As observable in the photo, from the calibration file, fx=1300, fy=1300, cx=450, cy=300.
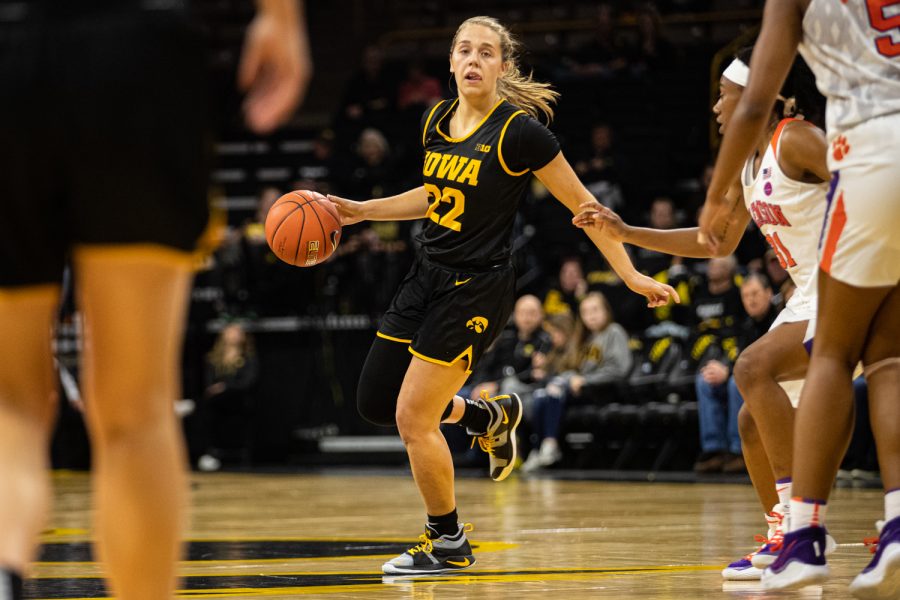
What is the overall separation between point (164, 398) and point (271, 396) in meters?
10.8

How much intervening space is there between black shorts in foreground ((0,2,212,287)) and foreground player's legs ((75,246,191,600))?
0.06 metres

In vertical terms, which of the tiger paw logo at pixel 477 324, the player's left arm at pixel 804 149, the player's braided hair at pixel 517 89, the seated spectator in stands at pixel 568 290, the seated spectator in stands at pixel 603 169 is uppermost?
the player's braided hair at pixel 517 89

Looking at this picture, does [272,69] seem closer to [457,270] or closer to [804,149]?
[804,149]

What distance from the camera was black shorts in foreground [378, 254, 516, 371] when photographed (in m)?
4.78

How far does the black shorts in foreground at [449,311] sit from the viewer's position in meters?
4.78

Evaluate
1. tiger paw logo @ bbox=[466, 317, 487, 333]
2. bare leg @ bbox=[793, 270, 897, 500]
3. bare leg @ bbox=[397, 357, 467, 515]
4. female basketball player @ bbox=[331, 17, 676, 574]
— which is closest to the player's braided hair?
female basketball player @ bbox=[331, 17, 676, 574]

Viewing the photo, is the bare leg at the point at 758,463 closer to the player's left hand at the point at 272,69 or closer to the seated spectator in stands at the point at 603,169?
the player's left hand at the point at 272,69

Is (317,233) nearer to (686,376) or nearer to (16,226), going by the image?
(16,226)

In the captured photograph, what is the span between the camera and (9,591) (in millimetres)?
2039

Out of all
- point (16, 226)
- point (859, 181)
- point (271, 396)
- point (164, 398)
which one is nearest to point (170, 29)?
point (16, 226)

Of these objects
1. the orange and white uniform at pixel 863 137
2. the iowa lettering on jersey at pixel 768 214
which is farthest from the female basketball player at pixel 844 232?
the iowa lettering on jersey at pixel 768 214

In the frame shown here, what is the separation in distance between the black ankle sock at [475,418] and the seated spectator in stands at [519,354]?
18.6 feet

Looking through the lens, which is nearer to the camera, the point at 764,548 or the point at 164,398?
the point at 164,398

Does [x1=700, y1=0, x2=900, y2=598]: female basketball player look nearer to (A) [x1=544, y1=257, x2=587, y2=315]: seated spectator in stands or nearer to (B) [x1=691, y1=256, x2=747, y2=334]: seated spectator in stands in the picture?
(B) [x1=691, y1=256, x2=747, y2=334]: seated spectator in stands
